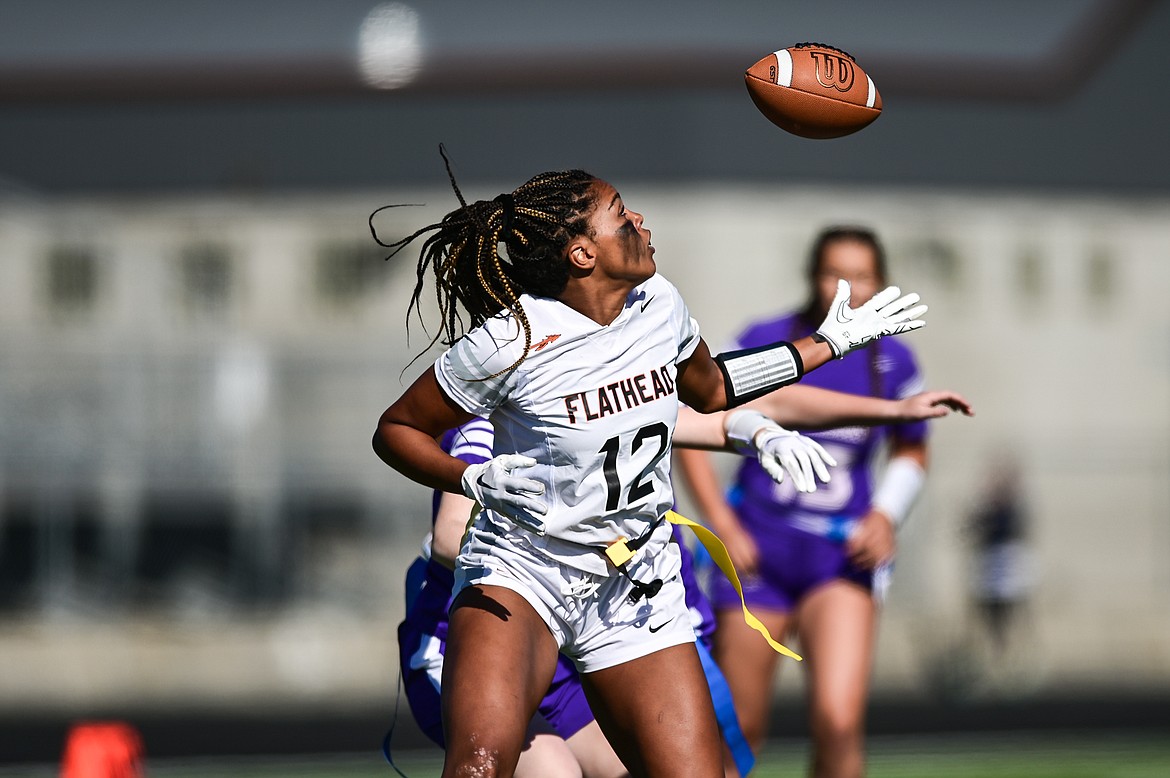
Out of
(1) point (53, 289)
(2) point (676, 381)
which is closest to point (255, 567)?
(1) point (53, 289)

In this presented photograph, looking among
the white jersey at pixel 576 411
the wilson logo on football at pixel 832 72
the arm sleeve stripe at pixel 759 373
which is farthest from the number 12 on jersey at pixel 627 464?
the wilson logo on football at pixel 832 72

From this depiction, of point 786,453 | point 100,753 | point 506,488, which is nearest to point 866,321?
point 786,453

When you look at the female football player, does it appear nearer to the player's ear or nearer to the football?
the player's ear

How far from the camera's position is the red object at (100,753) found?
18.9ft

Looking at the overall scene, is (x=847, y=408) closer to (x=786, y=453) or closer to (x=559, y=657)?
(x=786, y=453)

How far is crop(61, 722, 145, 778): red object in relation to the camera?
576cm

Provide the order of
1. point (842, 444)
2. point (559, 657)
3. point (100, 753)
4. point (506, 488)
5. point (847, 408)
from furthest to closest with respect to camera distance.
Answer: point (842, 444) < point (100, 753) < point (847, 408) < point (559, 657) < point (506, 488)

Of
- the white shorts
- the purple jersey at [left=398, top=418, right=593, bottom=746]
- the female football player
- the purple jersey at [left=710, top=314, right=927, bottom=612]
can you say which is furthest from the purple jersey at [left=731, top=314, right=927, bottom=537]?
the white shorts

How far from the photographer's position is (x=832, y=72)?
16.1 feet

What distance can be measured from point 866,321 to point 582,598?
1.20m

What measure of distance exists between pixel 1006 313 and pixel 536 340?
1878 cm

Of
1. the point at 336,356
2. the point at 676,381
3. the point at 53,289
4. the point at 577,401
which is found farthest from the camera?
the point at 53,289

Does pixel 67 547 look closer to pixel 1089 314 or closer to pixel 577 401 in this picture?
pixel 577 401

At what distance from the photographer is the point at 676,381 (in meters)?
4.33
